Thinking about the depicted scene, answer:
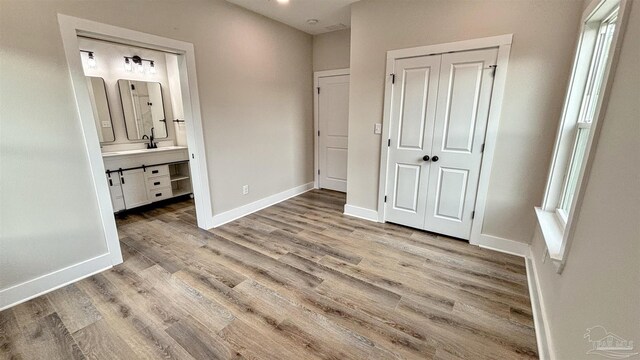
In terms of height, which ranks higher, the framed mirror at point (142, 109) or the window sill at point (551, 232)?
the framed mirror at point (142, 109)

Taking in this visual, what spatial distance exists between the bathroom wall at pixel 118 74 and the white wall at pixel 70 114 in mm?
1286

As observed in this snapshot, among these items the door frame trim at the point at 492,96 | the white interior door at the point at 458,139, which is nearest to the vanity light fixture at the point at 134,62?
the door frame trim at the point at 492,96

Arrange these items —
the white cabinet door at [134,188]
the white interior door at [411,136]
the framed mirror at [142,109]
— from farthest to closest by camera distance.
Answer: the framed mirror at [142,109] → the white cabinet door at [134,188] → the white interior door at [411,136]

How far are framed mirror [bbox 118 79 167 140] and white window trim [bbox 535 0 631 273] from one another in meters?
5.08

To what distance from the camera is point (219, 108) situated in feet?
10.3

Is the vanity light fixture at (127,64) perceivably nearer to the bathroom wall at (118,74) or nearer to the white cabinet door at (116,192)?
the bathroom wall at (118,74)

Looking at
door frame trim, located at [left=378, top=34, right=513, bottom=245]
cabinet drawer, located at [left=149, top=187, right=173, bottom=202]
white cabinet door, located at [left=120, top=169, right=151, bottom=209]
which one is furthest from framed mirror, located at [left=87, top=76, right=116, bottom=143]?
door frame trim, located at [left=378, top=34, right=513, bottom=245]

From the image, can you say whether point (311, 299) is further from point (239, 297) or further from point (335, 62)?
point (335, 62)

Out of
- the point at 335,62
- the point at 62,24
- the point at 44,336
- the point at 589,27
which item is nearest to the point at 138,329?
the point at 44,336

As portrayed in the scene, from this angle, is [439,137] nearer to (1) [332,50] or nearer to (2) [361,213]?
(2) [361,213]

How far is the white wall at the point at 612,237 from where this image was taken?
2.87 ft

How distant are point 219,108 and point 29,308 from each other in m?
2.39

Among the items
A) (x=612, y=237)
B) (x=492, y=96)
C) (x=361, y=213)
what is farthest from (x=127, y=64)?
(x=612, y=237)

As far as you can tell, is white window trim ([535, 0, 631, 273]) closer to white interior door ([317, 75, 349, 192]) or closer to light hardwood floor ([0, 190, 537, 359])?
light hardwood floor ([0, 190, 537, 359])
